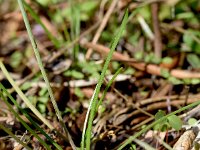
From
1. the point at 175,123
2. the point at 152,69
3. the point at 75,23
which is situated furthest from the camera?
the point at 75,23

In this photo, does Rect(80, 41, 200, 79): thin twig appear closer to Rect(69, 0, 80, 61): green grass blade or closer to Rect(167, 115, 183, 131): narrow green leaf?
Rect(69, 0, 80, 61): green grass blade

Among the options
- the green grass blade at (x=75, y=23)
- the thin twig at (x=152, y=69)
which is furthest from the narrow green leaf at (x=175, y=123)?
the green grass blade at (x=75, y=23)

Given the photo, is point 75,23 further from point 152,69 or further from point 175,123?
point 175,123

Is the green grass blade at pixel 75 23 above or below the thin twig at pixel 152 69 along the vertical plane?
above

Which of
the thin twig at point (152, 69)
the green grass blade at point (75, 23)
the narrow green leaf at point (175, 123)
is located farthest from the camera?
the green grass blade at point (75, 23)

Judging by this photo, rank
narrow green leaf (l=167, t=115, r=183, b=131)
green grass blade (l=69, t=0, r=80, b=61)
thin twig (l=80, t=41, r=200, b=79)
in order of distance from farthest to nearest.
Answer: green grass blade (l=69, t=0, r=80, b=61) < thin twig (l=80, t=41, r=200, b=79) < narrow green leaf (l=167, t=115, r=183, b=131)

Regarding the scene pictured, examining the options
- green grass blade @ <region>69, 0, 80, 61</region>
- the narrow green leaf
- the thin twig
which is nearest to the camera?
the narrow green leaf

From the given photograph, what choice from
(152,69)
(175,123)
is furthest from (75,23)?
(175,123)

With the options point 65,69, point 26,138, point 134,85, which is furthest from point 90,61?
point 26,138

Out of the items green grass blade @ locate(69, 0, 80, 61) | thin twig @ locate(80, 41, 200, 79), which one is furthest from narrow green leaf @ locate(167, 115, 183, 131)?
green grass blade @ locate(69, 0, 80, 61)

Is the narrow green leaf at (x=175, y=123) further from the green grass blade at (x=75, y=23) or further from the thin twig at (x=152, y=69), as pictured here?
the green grass blade at (x=75, y=23)

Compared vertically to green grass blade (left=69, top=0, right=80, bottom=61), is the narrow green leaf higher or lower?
lower
